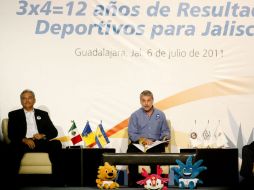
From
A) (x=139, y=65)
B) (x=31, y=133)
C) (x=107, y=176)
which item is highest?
(x=139, y=65)

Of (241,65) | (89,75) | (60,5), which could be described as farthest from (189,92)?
(60,5)

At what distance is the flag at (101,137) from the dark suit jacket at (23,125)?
1.93ft

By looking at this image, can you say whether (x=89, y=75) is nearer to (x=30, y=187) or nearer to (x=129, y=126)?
(x=129, y=126)

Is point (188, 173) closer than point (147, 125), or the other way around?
point (188, 173)

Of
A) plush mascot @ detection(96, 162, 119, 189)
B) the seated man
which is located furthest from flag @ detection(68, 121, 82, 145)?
the seated man

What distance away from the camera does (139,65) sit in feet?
29.9

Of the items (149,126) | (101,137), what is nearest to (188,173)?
(149,126)

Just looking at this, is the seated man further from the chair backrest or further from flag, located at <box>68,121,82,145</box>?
the chair backrest

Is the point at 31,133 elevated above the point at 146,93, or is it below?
below

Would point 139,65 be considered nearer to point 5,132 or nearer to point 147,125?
point 147,125

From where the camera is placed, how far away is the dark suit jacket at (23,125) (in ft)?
28.5

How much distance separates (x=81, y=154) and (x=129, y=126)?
2.38ft

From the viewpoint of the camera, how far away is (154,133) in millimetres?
8664

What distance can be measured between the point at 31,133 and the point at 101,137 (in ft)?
3.13
